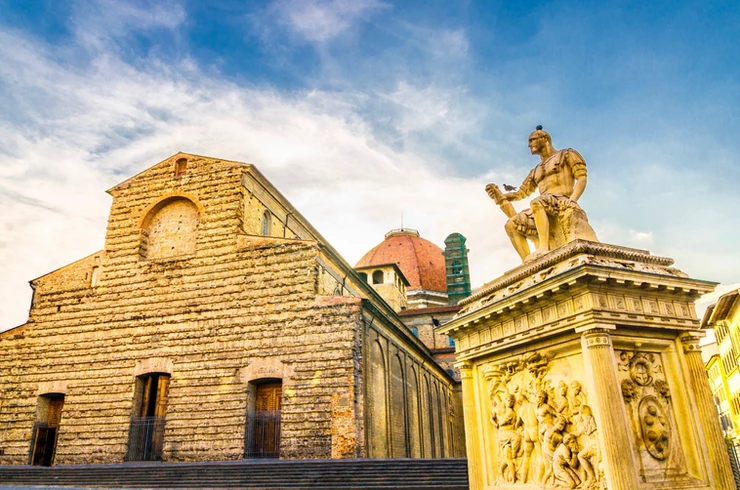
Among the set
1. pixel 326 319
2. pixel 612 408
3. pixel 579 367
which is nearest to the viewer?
pixel 612 408

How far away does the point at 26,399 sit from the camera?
66.2 ft

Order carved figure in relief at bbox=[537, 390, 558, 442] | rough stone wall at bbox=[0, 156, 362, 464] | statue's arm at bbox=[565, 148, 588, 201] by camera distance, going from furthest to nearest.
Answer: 1. rough stone wall at bbox=[0, 156, 362, 464]
2. statue's arm at bbox=[565, 148, 588, 201]
3. carved figure in relief at bbox=[537, 390, 558, 442]

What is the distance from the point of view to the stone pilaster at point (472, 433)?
19.8 ft

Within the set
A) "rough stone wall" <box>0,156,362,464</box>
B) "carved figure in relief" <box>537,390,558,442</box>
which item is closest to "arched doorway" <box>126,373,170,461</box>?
"rough stone wall" <box>0,156,362,464</box>

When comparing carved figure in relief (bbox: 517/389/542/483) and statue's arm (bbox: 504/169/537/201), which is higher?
statue's arm (bbox: 504/169/537/201)

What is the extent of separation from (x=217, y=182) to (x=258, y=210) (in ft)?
6.46

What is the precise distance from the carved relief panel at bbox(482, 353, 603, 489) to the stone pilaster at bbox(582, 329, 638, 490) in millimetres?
203

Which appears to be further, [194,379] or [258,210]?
[258,210]

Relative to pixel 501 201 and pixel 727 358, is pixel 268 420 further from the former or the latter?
pixel 727 358

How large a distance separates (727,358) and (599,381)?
38.4 m

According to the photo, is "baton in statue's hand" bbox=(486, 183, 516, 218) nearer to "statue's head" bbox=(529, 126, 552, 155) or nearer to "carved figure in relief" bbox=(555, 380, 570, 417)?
"statue's head" bbox=(529, 126, 552, 155)

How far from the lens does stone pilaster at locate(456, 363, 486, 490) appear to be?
6.03 metres

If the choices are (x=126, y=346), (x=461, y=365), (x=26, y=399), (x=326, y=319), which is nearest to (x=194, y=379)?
(x=126, y=346)

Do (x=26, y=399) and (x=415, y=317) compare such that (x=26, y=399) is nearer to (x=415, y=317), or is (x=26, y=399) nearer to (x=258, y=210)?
(x=258, y=210)
